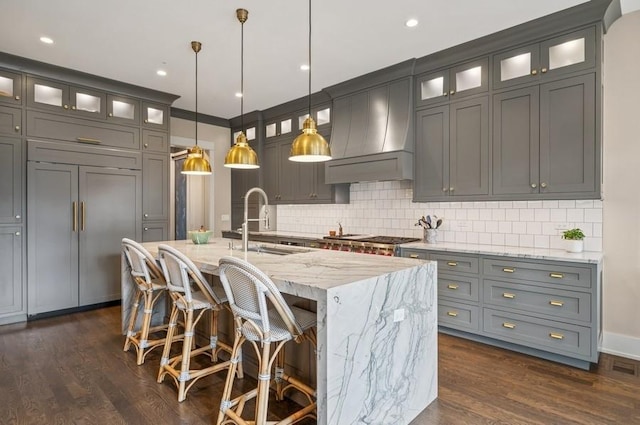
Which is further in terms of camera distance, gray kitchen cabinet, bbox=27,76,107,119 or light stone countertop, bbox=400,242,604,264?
gray kitchen cabinet, bbox=27,76,107,119

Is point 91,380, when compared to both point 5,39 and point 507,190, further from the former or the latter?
point 507,190

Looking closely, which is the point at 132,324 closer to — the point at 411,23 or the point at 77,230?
the point at 77,230

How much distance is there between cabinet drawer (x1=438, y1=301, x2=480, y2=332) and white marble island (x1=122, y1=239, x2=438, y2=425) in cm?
119

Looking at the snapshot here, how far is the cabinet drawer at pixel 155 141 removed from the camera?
16.1 ft

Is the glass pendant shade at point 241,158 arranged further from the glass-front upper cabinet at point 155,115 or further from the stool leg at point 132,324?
the glass-front upper cabinet at point 155,115

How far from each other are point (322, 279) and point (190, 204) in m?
5.85

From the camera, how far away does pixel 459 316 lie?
3.43 metres

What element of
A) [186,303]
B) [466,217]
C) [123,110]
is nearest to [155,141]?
[123,110]

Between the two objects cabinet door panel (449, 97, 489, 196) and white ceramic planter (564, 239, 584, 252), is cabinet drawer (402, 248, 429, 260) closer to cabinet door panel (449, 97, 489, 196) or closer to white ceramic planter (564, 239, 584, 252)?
cabinet door panel (449, 97, 489, 196)

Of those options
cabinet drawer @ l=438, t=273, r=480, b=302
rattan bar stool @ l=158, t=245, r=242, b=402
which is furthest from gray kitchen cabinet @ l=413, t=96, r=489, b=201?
rattan bar stool @ l=158, t=245, r=242, b=402

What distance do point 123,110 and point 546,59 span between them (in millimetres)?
4873

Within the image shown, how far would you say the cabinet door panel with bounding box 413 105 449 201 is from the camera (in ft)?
12.5

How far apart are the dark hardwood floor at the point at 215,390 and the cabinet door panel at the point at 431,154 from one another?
162 cm

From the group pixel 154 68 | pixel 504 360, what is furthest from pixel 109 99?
pixel 504 360
